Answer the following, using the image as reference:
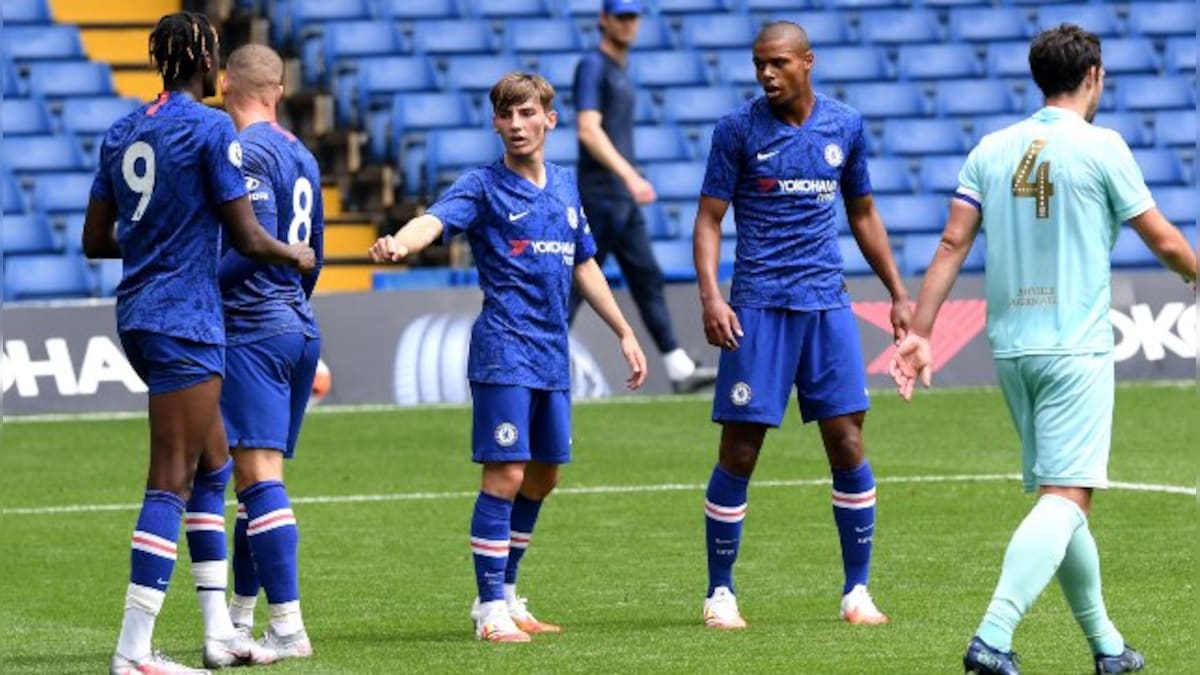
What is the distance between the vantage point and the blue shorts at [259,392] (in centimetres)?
884

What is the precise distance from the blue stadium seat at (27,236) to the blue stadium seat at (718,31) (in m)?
7.35

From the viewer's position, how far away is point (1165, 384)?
19.9 meters

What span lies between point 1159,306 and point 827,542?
9.03 meters

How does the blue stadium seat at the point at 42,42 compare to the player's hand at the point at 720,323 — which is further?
the blue stadium seat at the point at 42,42

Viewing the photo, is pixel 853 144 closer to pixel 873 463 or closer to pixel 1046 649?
pixel 1046 649

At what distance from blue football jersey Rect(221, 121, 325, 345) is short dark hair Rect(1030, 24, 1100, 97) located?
2454mm

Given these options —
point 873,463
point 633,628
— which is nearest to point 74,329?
point 873,463

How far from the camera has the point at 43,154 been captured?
74.1 ft

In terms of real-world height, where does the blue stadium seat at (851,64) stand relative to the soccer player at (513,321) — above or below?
below

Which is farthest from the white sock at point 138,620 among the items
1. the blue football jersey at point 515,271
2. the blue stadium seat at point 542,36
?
the blue stadium seat at point 542,36

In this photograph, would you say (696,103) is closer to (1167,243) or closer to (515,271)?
(515,271)

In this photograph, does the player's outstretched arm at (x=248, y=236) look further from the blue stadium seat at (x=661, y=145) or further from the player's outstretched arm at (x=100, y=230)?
the blue stadium seat at (x=661, y=145)

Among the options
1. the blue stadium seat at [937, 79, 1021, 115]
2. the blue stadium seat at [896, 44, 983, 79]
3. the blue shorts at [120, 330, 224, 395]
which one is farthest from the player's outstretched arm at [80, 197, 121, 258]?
the blue stadium seat at [896, 44, 983, 79]

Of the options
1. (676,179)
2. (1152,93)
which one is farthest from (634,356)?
(1152,93)
